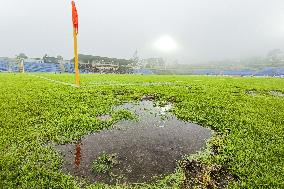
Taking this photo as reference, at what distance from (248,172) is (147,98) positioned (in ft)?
26.6

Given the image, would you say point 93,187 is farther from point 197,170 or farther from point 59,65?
point 59,65

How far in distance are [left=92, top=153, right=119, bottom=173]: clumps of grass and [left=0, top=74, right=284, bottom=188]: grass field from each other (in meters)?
0.64

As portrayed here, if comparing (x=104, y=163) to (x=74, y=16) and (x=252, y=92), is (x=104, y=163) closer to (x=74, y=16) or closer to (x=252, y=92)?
(x=74, y=16)

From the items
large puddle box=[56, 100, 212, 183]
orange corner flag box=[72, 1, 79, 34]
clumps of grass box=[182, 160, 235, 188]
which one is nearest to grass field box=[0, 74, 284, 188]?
clumps of grass box=[182, 160, 235, 188]

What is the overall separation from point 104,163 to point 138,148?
129 cm

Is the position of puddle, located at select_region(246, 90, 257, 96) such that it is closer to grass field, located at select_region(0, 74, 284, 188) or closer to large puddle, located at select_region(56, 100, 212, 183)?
grass field, located at select_region(0, 74, 284, 188)

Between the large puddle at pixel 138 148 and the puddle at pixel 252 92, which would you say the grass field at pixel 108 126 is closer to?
the large puddle at pixel 138 148

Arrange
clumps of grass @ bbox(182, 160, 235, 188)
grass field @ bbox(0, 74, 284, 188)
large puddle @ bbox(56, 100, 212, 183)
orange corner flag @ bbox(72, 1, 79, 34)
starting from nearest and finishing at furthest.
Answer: clumps of grass @ bbox(182, 160, 235, 188) < grass field @ bbox(0, 74, 284, 188) < large puddle @ bbox(56, 100, 212, 183) < orange corner flag @ bbox(72, 1, 79, 34)

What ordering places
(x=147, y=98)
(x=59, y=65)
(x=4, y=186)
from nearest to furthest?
(x=4, y=186) → (x=147, y=98) → (x=59, y=65)

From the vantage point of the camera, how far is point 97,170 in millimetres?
7086

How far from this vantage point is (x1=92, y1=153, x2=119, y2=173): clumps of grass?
7129 millimetres

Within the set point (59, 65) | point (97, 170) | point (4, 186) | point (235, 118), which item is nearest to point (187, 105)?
point (235, 118)

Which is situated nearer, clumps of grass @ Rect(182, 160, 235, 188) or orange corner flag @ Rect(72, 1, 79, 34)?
clumps of grass @ Rect(182, 160, 235, 188)

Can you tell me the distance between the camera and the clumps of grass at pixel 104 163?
281 inches
